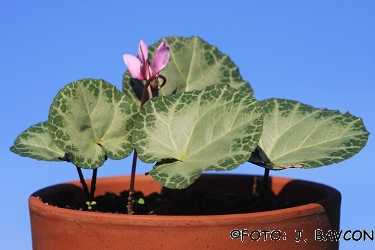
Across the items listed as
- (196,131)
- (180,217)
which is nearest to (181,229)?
(180,217)

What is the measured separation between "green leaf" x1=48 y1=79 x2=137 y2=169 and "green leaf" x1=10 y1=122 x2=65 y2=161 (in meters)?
0.12

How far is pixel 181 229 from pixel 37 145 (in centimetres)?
57

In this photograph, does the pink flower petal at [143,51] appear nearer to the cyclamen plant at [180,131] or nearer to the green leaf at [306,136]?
the cyclamen plant at [180,131]

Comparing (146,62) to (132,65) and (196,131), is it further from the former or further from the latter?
(196,131)

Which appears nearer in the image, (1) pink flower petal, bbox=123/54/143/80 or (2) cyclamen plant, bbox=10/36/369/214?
(2) cyclamen plant, bbox=10/36/369/214

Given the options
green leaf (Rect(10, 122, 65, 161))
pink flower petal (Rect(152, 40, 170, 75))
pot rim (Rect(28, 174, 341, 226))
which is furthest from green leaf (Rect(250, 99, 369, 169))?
green leaf (Rect(10, 122, 65, 161))

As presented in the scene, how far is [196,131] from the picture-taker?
3.69ft

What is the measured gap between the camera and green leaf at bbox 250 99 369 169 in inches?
46.1

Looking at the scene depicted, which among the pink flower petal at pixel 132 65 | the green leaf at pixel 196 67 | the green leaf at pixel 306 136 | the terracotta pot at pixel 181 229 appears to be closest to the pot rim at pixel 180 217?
the terracotta pot at pixel 181 229

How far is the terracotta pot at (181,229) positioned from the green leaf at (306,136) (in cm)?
11

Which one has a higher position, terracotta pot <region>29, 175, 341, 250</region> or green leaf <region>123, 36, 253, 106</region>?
green leaf <region>123, 36, 253, 106</region>

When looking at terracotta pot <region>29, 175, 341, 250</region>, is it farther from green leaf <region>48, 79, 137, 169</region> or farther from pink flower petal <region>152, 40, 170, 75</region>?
pink flower petal <region>152, 40, 170, 75</region>

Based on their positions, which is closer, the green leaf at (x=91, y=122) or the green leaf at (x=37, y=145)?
the green leaf at (x=91, y=122)

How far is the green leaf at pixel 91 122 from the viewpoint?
1146mm
